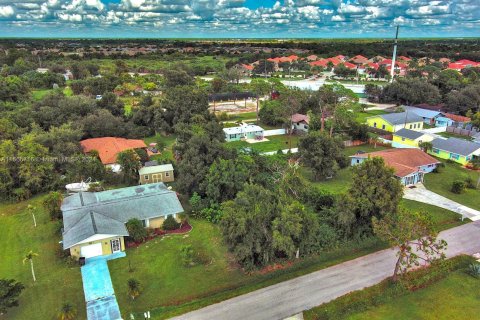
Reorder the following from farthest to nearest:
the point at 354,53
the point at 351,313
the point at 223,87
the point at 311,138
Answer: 1. the point at 354,53
2. the point at 223,87
3. the point at 311,138
4. the point at 351,313

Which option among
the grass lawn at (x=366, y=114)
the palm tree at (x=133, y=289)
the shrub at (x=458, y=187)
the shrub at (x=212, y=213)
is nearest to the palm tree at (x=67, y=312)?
the palm tree at (x=133, y=289)

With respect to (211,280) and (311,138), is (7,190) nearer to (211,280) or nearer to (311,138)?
(211,280)

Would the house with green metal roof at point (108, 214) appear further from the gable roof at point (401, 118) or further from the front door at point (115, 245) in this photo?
the gable roof at point (401, 118)

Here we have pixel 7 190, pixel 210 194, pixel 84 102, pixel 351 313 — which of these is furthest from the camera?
pixel 84 102

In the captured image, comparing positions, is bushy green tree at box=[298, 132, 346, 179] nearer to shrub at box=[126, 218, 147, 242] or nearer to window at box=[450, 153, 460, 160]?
window at box=[450, 153, 460, 160]

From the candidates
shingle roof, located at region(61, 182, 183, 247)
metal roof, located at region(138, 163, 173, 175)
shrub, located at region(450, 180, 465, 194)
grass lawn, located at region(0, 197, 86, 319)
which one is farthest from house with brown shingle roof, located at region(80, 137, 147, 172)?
shrub, located at region(450, 180, 465, 194)

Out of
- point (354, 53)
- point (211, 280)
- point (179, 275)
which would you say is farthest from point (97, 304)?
point (354, 53)
